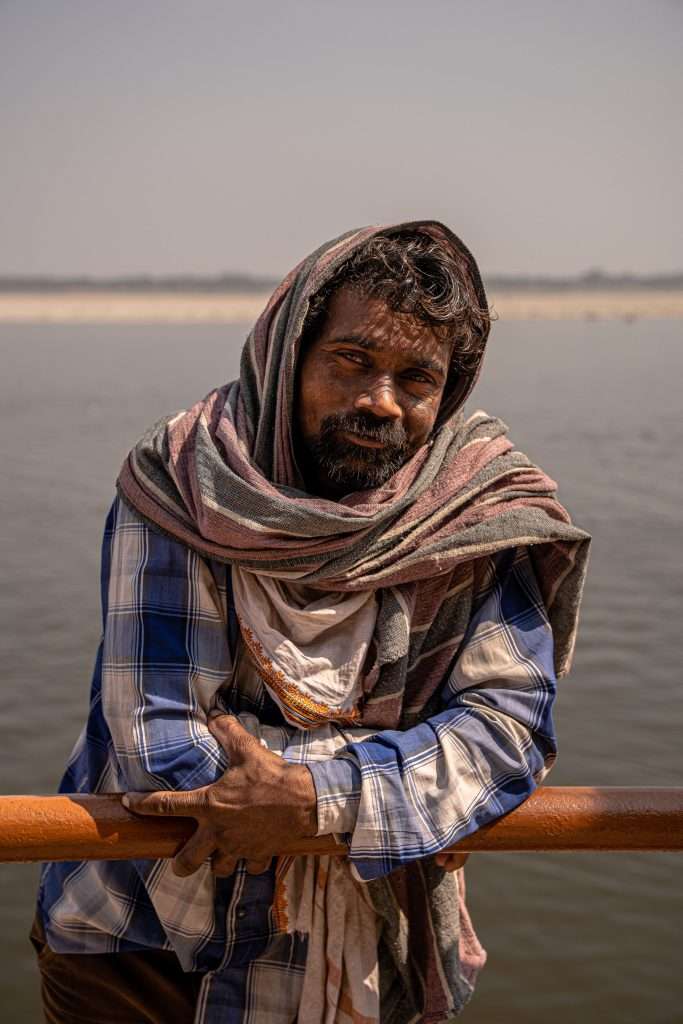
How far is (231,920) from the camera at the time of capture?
1.75 meters

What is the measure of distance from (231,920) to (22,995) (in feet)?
7.81

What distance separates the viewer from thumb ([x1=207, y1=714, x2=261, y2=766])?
161 centimetres

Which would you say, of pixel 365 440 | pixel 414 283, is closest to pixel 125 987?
pixel 365 440

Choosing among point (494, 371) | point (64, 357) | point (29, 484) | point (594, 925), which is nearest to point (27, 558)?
point (29, 484)

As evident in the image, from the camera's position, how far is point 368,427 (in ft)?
5.72

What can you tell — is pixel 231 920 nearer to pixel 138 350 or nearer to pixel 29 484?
pixel 29 484

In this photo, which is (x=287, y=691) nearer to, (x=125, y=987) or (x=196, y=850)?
(x=196, y=850)

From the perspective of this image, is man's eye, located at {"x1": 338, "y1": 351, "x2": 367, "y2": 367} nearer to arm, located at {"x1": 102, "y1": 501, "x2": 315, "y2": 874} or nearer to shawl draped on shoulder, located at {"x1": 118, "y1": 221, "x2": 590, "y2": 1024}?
shawl draped on shoulder, located at {"x1": 118, "y1": 221, "x2": 590, "y2": 1024}

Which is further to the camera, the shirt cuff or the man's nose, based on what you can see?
the man's nose

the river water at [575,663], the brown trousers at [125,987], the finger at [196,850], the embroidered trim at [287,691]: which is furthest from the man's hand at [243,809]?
the river water at [575,663]

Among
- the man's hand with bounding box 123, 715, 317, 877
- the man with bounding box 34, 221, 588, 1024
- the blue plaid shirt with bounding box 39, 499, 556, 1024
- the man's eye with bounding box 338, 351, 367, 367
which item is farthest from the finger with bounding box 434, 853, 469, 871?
the man's eye with bounding box 338, 351, 367, 367

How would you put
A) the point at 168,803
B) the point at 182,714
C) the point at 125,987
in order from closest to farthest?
the point at 168,803
the point at 182,714
the point at 125,987

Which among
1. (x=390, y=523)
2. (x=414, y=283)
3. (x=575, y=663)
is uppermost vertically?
(x=414, y=283)

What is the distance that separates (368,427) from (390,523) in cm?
15
